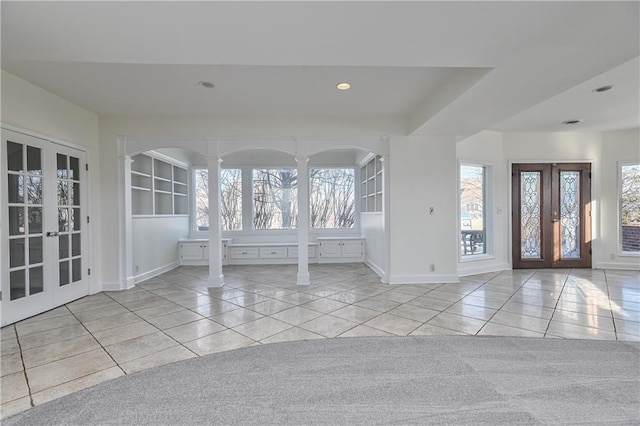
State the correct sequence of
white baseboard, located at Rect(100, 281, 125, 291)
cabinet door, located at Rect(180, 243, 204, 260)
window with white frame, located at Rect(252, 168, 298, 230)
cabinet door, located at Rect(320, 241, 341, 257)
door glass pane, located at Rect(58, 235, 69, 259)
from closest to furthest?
1. door glass pane, located at Rect(58, 235, 69, 259)
2. white baseboard, located at Rect(100, 281, 125, 291)
3. cabinet door, located at Rect(180, 243, 204, 260)
4. cabinet door, located at Rect(320, 241, 341, 257)
5. window with white frame, located at Rect(252, 168, 298, 230)

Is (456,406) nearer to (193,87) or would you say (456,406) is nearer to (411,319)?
(411,319)

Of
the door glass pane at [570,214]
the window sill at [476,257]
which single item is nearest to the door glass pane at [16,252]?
the window sill at [476,257]

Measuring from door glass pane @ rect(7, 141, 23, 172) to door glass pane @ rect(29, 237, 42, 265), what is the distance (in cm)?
80

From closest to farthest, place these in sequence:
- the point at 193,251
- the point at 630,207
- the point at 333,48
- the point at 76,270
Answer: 1. the point at 333,48
2. the point at 76,270
3. the point at 630,207
4. the point at 193,251

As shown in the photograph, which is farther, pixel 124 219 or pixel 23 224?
pixel 124 219

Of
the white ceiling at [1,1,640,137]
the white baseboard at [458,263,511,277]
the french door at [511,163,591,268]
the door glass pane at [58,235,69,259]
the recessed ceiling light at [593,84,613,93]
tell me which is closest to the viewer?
the white ceiling at [1,1,640,137]

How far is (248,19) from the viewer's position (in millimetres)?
1838

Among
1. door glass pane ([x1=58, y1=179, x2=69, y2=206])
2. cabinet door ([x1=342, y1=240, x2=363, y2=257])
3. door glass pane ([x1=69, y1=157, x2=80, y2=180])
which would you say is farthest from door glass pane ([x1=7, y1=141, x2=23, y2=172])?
cabinet door ([x1=342, y1=240, x2=363, y2=257])

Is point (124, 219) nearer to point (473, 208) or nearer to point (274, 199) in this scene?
point (274, 199)

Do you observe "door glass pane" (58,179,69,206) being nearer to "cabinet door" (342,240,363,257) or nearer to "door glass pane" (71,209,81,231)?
"door glass pane" (71,209,81,231)

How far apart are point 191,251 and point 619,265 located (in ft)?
28.2

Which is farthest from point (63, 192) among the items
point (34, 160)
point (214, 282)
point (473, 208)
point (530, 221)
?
point (530, 221)

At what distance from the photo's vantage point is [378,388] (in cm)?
191

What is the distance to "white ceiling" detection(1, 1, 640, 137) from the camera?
1.77m
